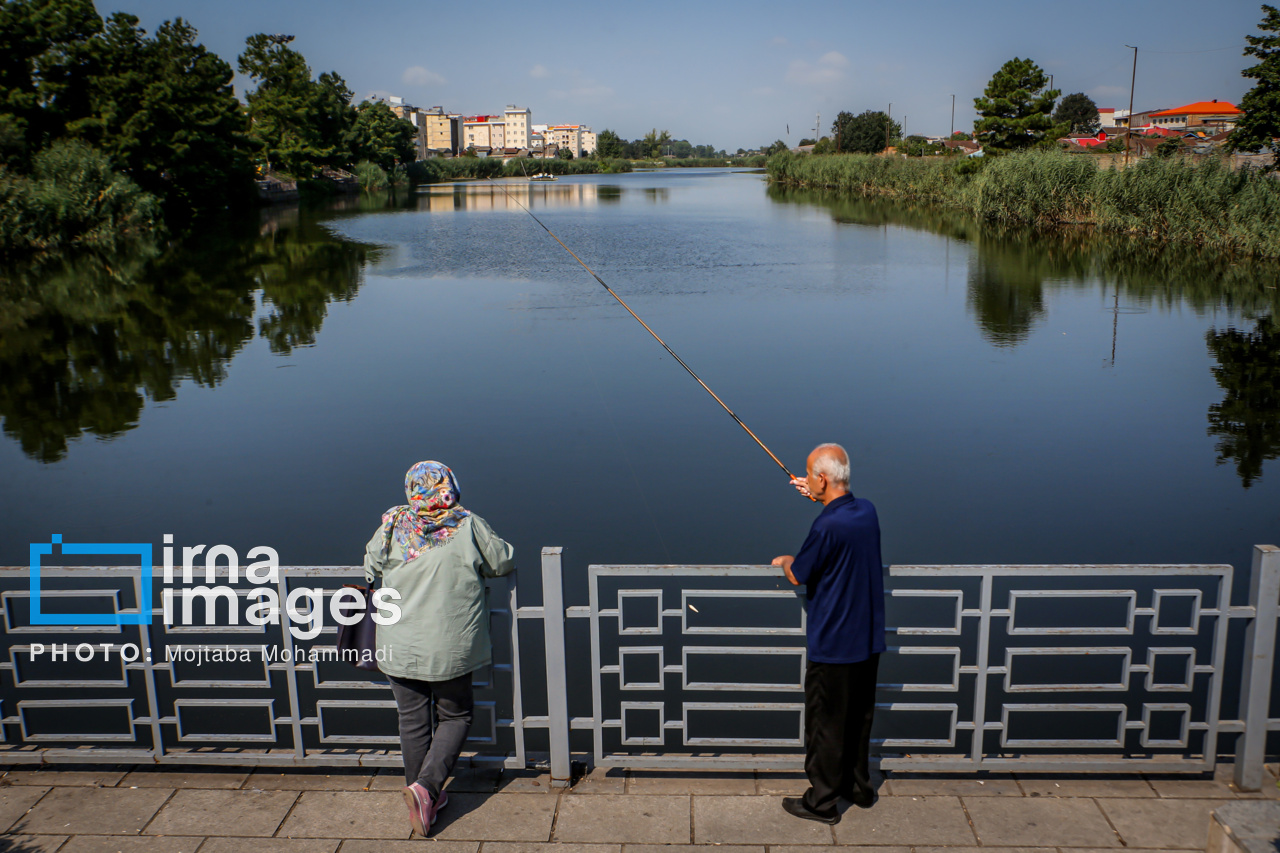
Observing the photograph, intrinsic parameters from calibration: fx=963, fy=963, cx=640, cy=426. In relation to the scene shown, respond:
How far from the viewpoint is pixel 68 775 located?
4.30m

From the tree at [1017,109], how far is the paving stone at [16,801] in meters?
53.2

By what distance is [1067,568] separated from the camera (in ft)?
12.8

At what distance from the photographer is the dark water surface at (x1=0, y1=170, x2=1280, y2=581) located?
8781 mm

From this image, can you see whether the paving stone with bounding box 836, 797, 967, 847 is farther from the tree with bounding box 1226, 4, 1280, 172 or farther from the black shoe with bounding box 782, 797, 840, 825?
the tree with bounding box 1226, 4, 1280, 172

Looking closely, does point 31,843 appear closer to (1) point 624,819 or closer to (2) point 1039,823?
(1) point 624,819

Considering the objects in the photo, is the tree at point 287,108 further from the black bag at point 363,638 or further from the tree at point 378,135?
the black bag at point 363,638

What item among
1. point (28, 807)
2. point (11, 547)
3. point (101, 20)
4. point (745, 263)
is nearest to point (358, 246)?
point (745, 263)

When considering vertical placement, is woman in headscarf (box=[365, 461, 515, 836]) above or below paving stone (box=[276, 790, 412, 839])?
above

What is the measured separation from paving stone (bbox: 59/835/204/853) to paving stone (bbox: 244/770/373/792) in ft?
1.38

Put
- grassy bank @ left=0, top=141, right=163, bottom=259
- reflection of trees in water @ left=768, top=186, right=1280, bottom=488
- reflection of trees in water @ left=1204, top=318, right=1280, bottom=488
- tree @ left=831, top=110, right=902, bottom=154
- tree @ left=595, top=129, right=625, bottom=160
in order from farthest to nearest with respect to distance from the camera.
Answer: tree @ left=595, top=129, right=625, bottom=160
tree @ left=831, top=110, right=902, bottom=154
grassy bank @ left=0, top=141, right=163, bottom=259
reflection of trees in water @ left=768, top=186, right=1280, bottom=488
reflection of trees in water @ left=1204, top=318, right=1280, bottom=488

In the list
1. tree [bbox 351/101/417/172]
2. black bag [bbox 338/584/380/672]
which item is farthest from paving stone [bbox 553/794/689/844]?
tree [bbox 351/101/417/172]

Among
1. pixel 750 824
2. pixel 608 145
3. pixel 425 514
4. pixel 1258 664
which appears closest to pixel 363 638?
pixel 425 514

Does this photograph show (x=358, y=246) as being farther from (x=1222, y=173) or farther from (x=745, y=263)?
(x=1222, y=173)

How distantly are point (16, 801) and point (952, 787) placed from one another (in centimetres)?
398
